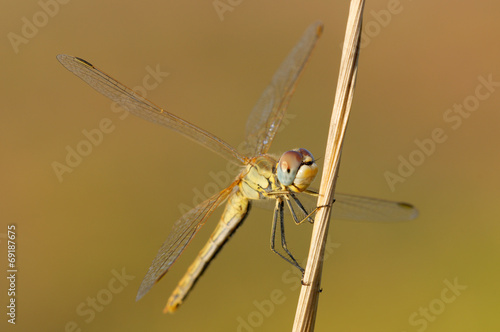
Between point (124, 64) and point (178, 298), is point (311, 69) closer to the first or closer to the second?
point (124, 64)

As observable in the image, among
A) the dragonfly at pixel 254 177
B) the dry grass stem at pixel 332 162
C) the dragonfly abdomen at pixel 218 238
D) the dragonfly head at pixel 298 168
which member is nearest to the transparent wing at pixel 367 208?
the dragonfly at pixel 254 177

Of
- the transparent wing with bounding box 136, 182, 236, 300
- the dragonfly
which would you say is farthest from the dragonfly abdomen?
the transparent wing with bounding box 136, 182, 236, 300

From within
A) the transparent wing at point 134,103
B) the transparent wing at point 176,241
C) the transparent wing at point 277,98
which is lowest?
the transparent wing at point 176,241

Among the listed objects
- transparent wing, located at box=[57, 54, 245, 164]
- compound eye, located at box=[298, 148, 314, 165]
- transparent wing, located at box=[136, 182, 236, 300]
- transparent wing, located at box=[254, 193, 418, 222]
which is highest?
transparent wing, located at box=[254, 193, 418, 222]

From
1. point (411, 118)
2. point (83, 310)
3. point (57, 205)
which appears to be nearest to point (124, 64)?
point (57, 205)

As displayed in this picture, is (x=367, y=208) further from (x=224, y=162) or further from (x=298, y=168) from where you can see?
(x=224, y=162)

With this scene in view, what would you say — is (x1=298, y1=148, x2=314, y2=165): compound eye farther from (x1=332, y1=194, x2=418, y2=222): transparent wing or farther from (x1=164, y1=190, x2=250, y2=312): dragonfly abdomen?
(x1=164, y1=190, x2=250, y2=312): dragonfly abdomen

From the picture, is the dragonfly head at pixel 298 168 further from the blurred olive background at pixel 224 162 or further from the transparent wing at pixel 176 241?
the blurred olive background at pixel 224 162

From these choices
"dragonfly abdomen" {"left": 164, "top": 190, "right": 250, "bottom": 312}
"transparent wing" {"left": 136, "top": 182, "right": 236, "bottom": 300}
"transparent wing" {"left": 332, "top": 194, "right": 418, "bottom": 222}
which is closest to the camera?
"transparent wing" {"left": 136, "top": 182, "right": 236, "bottom": 300}
